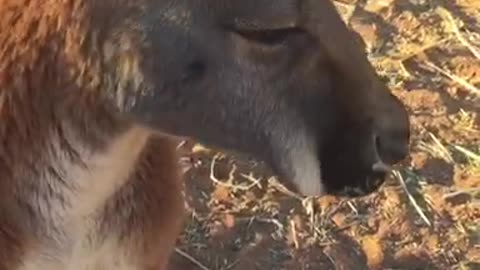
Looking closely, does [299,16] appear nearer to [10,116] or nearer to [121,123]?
[121,123]

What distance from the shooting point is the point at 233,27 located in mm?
2633

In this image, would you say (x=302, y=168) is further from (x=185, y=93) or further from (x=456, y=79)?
(x=456, y=79)

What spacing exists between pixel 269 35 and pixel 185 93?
0.65 ft

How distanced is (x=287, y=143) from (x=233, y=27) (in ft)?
0.88

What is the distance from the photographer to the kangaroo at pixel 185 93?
263cm

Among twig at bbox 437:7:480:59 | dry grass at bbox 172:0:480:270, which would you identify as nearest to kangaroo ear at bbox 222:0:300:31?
dry grass at bbox 172:0:480:270

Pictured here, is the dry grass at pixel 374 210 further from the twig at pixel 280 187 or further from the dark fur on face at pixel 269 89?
the dark fur on face at pixel 269 89

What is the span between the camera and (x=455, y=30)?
4.53 metres

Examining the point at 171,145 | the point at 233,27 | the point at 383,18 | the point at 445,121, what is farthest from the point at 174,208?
the point at 383,18

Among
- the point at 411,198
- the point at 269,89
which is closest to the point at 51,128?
the point at 269,89

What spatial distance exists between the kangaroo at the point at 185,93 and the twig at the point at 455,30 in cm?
173

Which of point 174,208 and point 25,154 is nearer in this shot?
point 25,154

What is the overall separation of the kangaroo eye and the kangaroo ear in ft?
0.05

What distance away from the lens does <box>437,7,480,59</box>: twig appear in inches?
176
